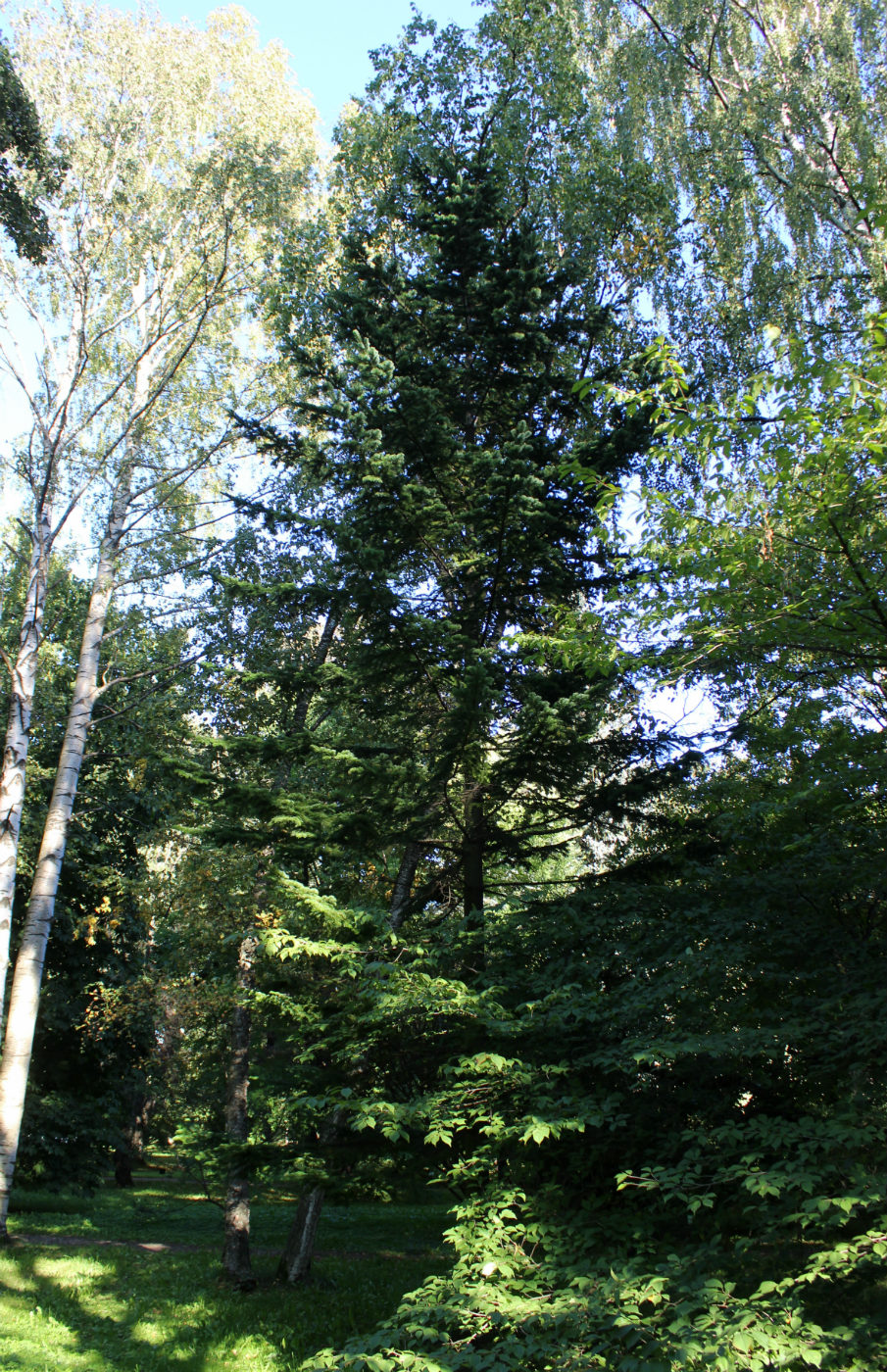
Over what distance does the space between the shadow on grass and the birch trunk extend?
98 cm

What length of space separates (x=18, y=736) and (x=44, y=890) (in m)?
1.84

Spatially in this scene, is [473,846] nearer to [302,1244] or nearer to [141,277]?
[302,1244]

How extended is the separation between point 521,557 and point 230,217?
8.36 meters

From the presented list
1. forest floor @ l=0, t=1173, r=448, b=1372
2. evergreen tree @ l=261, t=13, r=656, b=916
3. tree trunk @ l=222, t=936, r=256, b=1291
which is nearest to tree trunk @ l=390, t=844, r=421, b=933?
Result: evergreen tree @ l=261, t=13, r=656, b=916

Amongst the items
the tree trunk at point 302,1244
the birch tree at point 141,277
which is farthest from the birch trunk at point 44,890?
the tree trunk at point 302,1244

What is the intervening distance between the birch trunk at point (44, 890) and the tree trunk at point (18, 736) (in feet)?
0.92

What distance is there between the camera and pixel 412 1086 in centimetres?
642

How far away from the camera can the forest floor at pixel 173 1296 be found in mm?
7129

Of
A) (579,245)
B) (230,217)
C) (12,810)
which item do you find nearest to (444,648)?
(12,810)

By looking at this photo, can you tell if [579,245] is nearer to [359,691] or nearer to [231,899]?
[359,691]

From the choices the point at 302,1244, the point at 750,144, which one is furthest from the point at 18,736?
the point at 750,144

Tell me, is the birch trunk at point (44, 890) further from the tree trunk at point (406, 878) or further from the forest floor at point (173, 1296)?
the tree trunk at point (406, 878)

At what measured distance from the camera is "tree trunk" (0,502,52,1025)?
9.23 m

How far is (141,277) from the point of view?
12289mm
